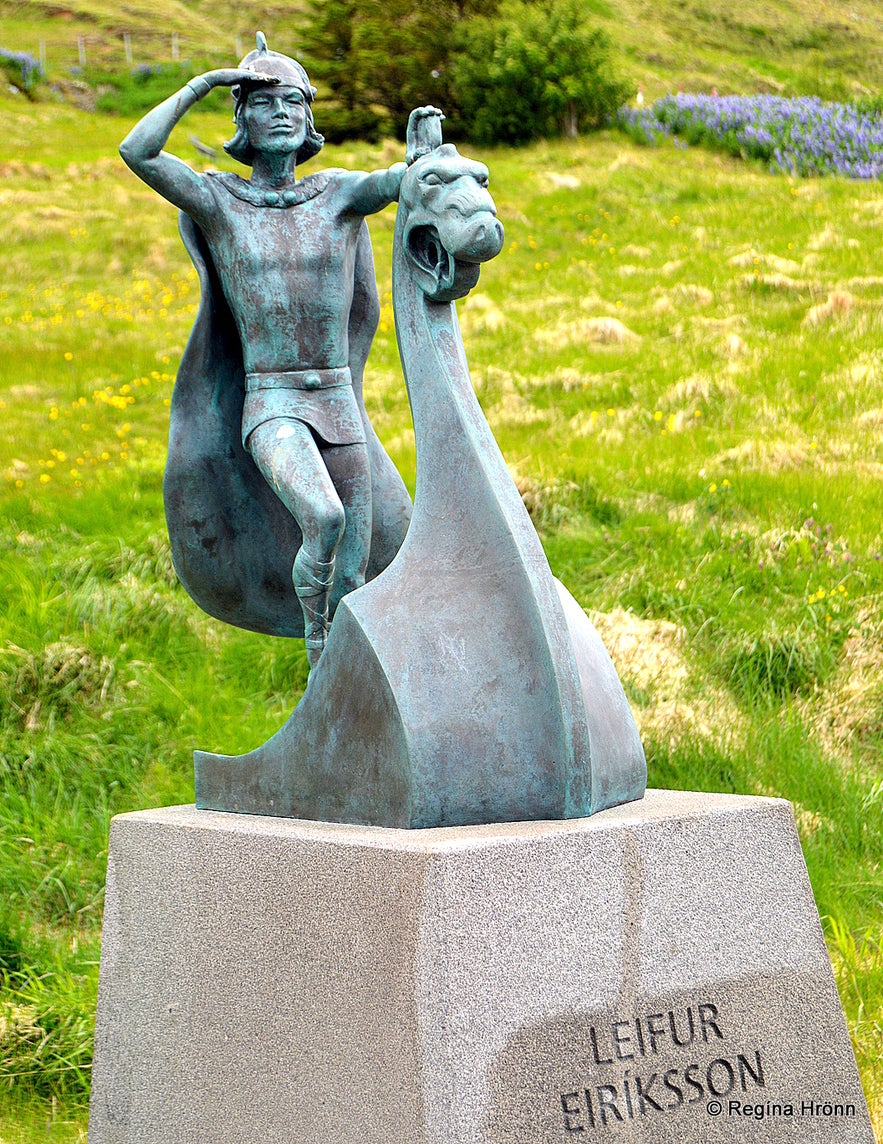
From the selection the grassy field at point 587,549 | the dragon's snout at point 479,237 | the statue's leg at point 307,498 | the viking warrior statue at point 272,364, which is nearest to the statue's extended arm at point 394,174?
the viking warrior statue at point 272,364

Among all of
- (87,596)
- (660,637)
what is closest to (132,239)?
(87,596)

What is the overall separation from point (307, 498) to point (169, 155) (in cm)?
91

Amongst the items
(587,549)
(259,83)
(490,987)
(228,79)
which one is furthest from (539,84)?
(490,987)

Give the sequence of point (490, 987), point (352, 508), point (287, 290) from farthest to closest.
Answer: point (352, 508), point (287, 290), point (490, 987)

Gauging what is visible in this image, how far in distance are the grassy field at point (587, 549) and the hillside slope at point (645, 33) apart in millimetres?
19387

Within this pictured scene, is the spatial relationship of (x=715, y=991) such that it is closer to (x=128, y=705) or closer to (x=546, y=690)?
(x=546, y=690)

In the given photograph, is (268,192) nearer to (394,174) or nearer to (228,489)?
(394,174)

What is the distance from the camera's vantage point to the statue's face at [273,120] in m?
3.61

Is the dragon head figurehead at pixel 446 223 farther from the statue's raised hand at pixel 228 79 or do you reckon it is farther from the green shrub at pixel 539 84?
the green shrub at pixel 539 84

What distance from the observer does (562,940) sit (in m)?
2.86

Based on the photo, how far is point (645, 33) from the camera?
3525 centimetres

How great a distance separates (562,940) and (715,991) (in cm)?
41

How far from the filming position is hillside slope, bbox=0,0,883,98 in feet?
105

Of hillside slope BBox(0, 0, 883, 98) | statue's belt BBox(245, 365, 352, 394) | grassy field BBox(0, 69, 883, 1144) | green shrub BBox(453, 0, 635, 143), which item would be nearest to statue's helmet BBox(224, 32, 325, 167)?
statue's belt BBox(245, 365, 352, 394)
